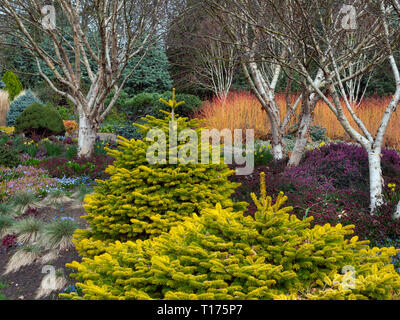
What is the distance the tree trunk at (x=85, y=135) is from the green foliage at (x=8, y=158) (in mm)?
1274

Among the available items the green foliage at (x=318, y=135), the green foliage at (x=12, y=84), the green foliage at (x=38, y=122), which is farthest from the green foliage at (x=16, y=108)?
the green foliage at (x=318, y=135)

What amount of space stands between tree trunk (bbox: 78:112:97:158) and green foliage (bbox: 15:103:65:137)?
10.6 feet

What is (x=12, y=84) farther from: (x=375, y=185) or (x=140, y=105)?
(x=375, y=185)

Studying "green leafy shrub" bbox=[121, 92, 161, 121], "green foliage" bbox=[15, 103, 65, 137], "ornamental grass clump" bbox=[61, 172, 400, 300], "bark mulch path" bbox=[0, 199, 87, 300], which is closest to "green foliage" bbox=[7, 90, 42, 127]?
"green foliage" bbox=[15, 103, 65, 137]

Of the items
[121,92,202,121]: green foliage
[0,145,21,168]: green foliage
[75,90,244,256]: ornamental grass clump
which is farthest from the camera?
[121,92,202,121]: green foliage

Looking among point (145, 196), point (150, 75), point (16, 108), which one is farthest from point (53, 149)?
point (150, 75)

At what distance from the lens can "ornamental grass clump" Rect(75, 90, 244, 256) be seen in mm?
2637

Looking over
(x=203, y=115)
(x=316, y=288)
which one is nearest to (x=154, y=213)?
(x=316, y=288)

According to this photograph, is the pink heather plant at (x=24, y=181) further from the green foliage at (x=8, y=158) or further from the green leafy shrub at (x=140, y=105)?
the green leafy shrub at (x=140, y=105)

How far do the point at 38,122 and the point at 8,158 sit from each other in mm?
3555

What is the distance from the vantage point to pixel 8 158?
6.58 meters

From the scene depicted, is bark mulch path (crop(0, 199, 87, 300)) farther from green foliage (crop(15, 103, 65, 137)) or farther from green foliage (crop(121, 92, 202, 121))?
green foliage (crop(121, 92, 202, 121))
